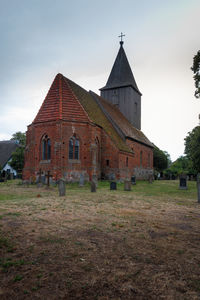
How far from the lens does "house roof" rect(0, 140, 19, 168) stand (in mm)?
46044

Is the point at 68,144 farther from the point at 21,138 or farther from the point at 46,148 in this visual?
the point at 21,138

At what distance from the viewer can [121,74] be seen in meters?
36.1

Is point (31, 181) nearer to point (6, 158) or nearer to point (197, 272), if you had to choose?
point (197, 272)

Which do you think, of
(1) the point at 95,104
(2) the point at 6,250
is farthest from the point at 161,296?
(1) the point at 95,104

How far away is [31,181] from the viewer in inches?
851

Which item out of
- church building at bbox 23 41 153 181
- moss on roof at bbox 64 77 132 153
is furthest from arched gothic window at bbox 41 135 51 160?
moss on roof at bbox 64 77 132 153

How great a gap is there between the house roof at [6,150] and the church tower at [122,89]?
23532 mm

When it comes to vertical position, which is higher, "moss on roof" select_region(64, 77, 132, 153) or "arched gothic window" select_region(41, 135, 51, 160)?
"moss on roof" select_region(64, 77, 132, 153)

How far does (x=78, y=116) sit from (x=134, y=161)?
12125 millimetres

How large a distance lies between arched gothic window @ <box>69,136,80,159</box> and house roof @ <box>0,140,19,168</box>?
94.7 ft

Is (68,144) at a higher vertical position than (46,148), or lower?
higher

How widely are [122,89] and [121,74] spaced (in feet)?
8.82

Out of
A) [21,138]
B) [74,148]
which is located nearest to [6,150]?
[21,138]

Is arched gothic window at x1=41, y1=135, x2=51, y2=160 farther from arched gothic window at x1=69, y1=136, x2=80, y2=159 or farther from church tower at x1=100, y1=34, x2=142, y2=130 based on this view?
church tower at x1=100, y1=34, x2=142, y2=130
